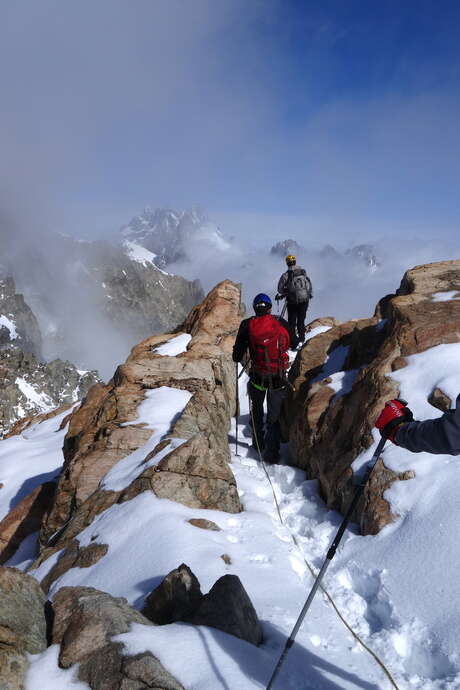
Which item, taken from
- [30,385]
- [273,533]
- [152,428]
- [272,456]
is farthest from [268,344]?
[30,385]

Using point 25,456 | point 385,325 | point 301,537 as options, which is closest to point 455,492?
point 301,537

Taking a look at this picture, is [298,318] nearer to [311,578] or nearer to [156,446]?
[156,446]

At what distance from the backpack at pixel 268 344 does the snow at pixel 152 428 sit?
9.87ft

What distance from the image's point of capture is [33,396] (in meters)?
171

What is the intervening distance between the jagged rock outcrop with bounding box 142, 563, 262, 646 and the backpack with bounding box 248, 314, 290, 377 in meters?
6.64

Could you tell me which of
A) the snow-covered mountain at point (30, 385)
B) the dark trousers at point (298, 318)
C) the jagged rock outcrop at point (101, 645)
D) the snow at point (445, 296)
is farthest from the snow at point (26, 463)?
the snow-covered mountain at point (30, 385)

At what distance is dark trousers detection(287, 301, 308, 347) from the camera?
18922 millimetres

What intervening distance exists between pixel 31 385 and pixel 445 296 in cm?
18326

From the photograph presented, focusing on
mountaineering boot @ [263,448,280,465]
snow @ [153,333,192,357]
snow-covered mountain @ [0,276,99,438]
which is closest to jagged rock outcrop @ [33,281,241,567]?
snow @ [153,333,192,357]

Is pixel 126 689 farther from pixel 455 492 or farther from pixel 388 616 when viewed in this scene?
pixel 455 492

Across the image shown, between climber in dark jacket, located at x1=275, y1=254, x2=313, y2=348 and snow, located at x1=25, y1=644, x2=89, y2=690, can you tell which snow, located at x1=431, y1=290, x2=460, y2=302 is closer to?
climber in dark jacket, located at x1=275, y1=254, x2=313, y2=348

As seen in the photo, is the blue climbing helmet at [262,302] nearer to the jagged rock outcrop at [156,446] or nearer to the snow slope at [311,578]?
the jagged rock outcrop at [156,446]

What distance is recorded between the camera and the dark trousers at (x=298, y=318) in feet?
62.1

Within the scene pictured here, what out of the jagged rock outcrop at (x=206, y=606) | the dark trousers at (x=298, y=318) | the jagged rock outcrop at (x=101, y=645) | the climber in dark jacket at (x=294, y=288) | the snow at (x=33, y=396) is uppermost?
the snow at (x=33, y=396)
